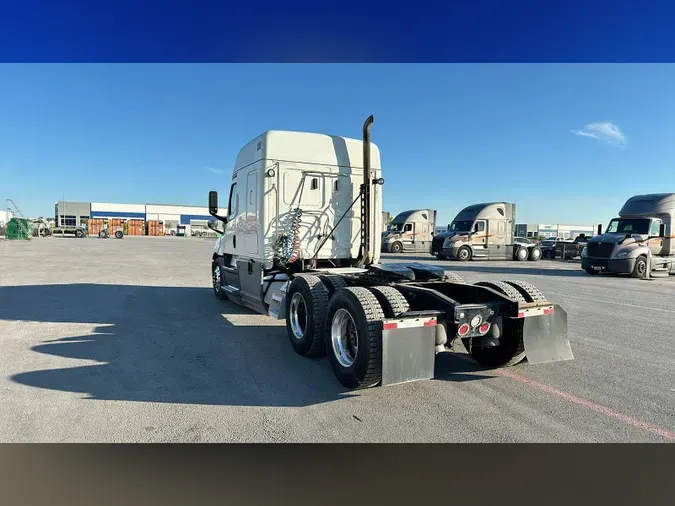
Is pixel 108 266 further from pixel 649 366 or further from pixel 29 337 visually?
pixel 649 366

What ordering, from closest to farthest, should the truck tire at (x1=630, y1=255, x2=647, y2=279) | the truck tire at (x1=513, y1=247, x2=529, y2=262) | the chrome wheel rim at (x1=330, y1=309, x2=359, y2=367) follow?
the chrome wheel rim at (x1=330, y1=309, x2=359, y2=367) < the truck tire at (x1=630, y1=255, x2=647, y2=279) < the truck tire at (x1=513, y1=247, x2=529, y2=262)

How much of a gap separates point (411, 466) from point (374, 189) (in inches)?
199

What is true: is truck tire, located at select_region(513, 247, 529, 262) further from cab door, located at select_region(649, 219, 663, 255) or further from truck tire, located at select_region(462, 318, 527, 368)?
truck tire, located at select_region(462, 318, 527, 368)

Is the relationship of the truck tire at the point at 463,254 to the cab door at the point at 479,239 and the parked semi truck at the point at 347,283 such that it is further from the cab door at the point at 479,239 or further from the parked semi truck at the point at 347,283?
the parked semi truck at the point at 347,283

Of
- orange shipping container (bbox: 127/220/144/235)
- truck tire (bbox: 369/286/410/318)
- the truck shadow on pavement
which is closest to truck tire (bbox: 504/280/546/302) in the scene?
the truck shadow on pavement

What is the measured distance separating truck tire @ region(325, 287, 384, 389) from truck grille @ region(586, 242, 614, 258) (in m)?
16.7

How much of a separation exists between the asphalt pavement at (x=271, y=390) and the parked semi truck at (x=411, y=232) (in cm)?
2318

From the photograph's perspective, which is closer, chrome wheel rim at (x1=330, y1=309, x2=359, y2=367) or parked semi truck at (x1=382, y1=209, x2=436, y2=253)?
chrome wheel rim at (x1=330, y1=309, x2=359, y2=367)

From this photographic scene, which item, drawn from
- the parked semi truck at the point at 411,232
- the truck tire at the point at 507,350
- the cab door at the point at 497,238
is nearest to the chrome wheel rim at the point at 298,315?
the truck tire at the point at 507,350

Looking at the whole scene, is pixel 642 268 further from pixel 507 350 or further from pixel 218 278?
pixel 218 278

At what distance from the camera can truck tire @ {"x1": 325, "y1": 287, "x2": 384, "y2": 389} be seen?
407 centimetres

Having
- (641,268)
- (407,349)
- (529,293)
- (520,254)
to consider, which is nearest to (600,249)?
(641,268)

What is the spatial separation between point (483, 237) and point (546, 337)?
72.3 feet

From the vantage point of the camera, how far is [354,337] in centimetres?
471
